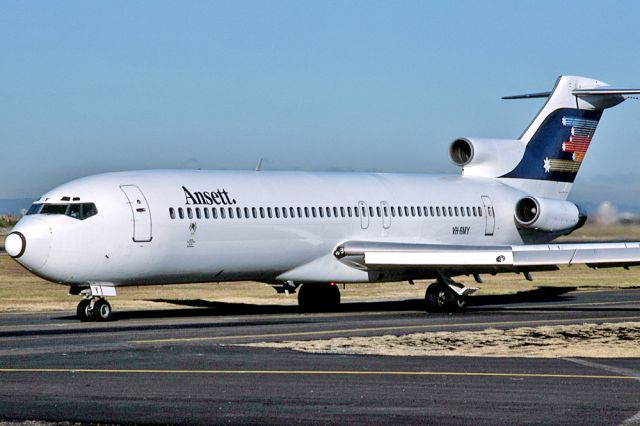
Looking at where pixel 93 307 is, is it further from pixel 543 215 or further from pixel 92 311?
pixel 543 215

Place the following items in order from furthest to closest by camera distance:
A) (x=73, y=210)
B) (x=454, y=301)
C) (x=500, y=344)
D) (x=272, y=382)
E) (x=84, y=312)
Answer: (x=454, y=301)
(x=84, y=312)
(x=73, y=210)
(x=500, y=344)
(x=272, y=382)

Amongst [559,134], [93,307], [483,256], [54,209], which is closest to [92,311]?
[93,307]

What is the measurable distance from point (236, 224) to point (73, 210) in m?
4.45

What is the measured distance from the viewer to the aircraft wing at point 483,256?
32.6 meters

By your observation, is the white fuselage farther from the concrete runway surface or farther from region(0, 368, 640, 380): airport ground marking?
region(0, 368, 640, 380): airport ground marking

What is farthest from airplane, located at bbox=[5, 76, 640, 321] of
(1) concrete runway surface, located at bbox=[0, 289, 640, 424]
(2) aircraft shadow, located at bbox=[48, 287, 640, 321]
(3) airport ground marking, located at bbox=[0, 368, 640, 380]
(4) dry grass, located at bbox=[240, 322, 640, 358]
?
(3) airport ground marking, located at bbox=[0, 368, 640, 380]

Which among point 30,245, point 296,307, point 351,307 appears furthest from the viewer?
point 296,307

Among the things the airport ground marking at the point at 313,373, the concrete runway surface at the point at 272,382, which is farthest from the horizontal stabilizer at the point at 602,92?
the airport ground marking at the point at 313,373

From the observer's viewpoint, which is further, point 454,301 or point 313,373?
point 454,301

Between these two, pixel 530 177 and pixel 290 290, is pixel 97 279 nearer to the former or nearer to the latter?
pixel 290 290

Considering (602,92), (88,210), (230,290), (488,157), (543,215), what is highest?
(602,92)

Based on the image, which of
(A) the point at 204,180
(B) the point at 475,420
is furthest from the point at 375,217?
(B) the point at 475,420

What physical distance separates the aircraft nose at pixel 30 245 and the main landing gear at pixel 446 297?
1143 cm

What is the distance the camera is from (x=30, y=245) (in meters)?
27.8
